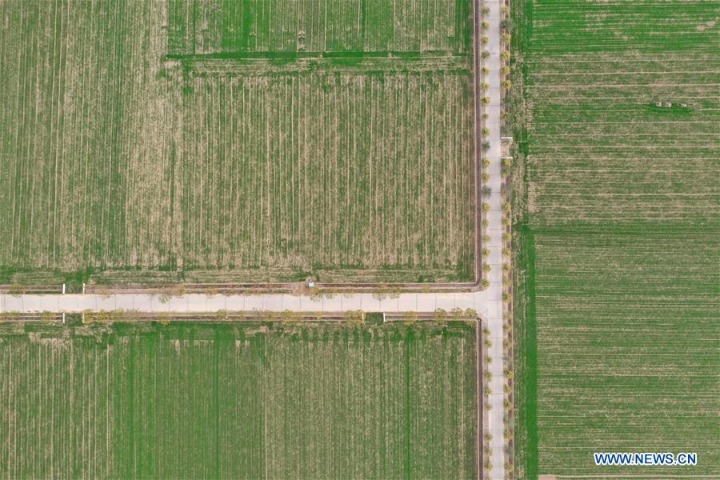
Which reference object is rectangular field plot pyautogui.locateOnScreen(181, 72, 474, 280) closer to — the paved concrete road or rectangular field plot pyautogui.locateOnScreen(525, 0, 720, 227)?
the paved concrete road

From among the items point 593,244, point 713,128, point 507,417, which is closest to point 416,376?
point 507,417

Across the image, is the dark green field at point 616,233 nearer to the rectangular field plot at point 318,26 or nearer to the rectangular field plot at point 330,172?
the rectangular field plot at point 330,172

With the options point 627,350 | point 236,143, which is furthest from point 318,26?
point 627,350

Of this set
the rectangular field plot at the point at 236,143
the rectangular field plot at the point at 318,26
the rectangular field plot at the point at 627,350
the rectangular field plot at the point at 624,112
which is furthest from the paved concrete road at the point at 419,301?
the rectangular field plot at the point at 318,26

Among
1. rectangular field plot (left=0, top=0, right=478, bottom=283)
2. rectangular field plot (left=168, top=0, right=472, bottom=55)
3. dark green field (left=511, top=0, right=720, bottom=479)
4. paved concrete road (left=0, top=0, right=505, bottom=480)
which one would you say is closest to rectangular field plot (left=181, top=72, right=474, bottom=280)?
rectangular field plot (left=0, top=0, right=478, bottom=283)

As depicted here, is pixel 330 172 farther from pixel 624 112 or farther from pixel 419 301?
pixel 624 112

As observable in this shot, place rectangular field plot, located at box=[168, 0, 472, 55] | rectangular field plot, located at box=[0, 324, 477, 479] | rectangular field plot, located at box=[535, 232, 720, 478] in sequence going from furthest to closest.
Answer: rectangular field plot, located at box=[168, 0, 472, 55], rectangular field plot, located at box=[0, 324, 477, 479], rectangular field plot, located at box=[535, 232, 720, 478]

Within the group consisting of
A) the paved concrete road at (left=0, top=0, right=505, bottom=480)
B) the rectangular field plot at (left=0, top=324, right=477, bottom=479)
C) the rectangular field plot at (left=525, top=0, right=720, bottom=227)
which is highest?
the rectangular field plot at (left=525, top=0, right=720, bottom=227)
